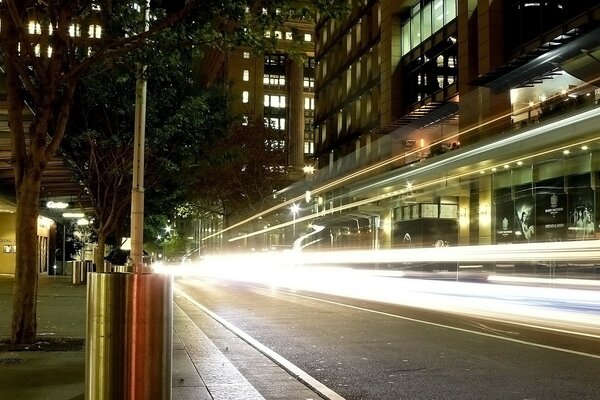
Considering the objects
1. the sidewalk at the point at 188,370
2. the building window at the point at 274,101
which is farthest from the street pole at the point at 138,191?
the building window at the point at 274,101

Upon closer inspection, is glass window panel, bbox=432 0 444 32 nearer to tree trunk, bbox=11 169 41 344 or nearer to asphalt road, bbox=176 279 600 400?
asphalt road, bbox=176 279 600 400

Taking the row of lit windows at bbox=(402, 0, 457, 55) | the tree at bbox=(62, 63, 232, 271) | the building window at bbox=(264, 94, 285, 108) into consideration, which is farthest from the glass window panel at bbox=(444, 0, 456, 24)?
the building window at bbox=(264, 94, 285, 108)

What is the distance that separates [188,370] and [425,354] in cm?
350

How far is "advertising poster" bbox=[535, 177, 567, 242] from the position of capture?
1712 centimetres

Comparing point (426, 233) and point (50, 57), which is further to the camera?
point (426, 233)

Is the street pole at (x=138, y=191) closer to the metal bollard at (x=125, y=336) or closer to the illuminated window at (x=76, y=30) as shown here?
the illuminated window at (x=76, y=30)

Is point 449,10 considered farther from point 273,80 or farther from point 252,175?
point 273,80

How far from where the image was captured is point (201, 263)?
69.2 m

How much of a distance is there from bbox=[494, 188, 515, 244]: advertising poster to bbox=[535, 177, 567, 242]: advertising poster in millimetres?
1221

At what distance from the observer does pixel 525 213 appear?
19594 mm

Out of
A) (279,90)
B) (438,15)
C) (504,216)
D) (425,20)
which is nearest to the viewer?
(504,216)

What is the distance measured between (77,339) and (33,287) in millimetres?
1280

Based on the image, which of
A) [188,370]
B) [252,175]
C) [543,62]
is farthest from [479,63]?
[188,370]

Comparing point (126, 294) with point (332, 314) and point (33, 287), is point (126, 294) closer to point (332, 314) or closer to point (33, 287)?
point (33, 287)
